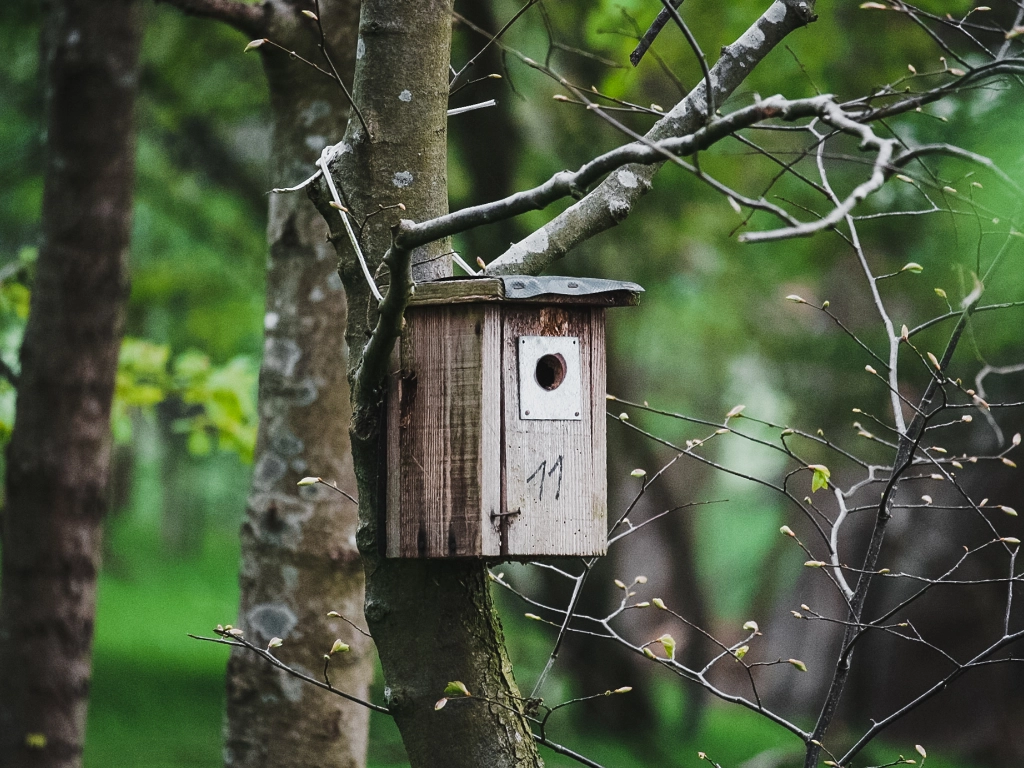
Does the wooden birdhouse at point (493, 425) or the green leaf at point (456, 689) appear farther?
the wooden birdhouse at point (493, 425)

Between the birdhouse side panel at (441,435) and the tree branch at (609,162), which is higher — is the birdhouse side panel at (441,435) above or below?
below

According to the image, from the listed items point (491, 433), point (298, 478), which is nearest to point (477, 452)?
point (491, 433)

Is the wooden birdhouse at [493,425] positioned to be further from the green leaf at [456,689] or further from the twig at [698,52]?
the twig at [698,52]

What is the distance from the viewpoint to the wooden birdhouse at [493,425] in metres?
2.08

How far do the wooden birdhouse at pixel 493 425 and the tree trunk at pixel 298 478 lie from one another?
136 centimetres

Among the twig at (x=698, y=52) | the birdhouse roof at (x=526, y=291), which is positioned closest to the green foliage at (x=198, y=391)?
the birdhouse roof at (x=526, y=291)

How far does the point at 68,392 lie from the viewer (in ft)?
13.9

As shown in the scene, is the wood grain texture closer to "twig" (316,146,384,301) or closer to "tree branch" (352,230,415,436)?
"tree branch" (352,230,415,436)

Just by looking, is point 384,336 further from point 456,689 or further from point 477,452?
point 456,689

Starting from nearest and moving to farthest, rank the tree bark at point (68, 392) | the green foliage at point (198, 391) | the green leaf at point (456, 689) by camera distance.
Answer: the green leaf at point (456, 689)
the tree bark at point (68, 392)
the green foliage at point (198, 391)

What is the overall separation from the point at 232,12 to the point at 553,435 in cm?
196

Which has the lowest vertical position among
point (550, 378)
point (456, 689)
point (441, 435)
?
point (456, 689)

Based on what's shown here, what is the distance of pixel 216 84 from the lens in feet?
26.2

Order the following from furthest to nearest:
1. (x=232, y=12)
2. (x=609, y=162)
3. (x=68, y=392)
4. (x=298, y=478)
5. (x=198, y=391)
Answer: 1. (x=198, y=391)
2. (x=68, y=392)
3. (x=298, y=478)
4. (x=232, y=12)
5. (x=609, y=162)
